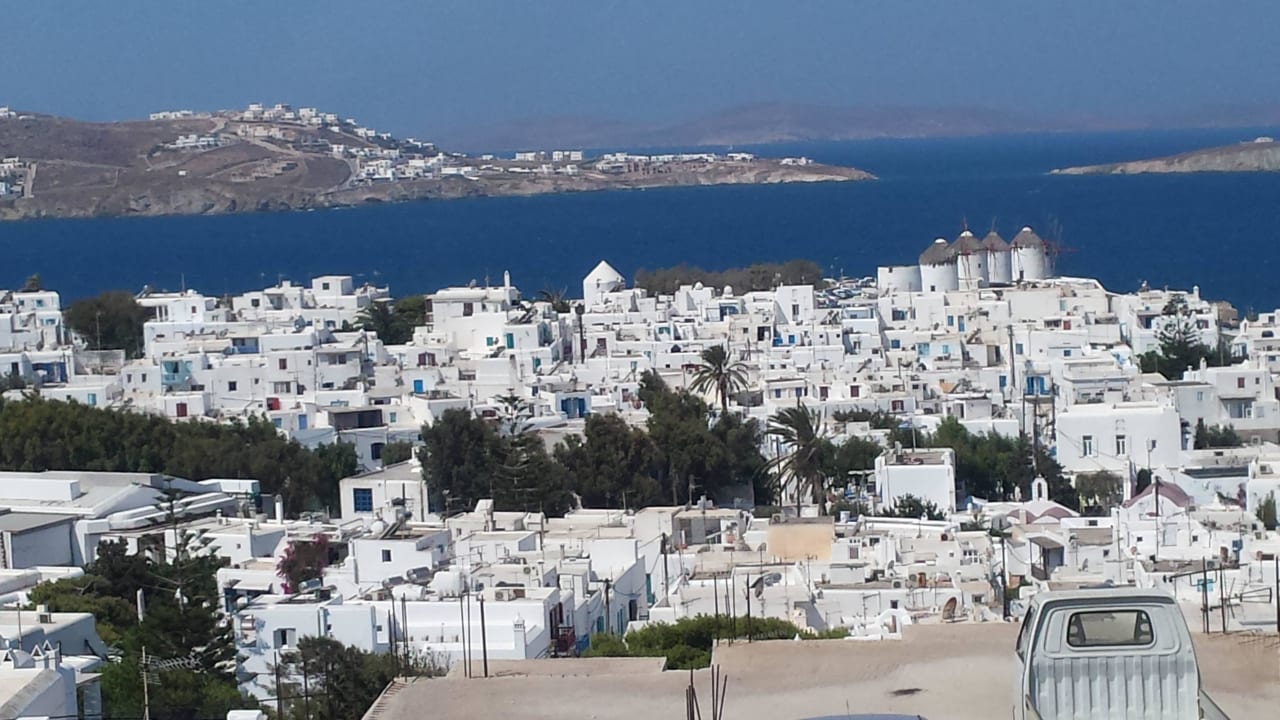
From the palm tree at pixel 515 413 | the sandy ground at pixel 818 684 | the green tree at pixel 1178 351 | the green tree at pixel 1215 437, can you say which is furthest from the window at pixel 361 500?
the sandy ground at pixel 818 684

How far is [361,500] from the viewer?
920 inches

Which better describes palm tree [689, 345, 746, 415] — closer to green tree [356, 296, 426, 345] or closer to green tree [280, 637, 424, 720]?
green tree [356, 296, 426, 345]

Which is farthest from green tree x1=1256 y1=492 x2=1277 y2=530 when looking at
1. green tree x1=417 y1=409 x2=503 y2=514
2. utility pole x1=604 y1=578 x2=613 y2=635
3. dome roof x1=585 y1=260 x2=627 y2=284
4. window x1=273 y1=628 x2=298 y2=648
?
dome roof x1=585 y1=260 x2=627 y2=284

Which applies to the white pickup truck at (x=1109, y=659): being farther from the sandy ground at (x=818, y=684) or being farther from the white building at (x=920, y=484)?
the white building at (x=920, y=484)

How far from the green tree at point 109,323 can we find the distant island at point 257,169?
10474 centimetres

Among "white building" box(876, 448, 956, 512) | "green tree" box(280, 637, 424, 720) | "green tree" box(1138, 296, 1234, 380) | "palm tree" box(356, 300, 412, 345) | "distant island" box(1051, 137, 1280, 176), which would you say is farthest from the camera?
"distant island" box(1051, 137, 1280, 176)

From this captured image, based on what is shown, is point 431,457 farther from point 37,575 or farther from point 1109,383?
point 1109,383

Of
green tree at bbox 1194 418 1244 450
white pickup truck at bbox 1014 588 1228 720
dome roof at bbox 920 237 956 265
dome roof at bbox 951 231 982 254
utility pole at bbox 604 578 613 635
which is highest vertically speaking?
dome roof at bbox 951 231 982 254

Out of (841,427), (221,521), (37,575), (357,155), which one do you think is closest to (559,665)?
(37,575)

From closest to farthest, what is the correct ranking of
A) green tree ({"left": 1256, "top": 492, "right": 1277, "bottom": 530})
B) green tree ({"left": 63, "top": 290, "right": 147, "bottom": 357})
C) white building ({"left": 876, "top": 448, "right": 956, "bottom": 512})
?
green tree ({"left": 1256, "top": 492, "right": 1277, "bottom": 530})
white building ({"left": 876, "top": 448, "right": 956, "bottom": 512})
green tree ({"left": 63, "top": 290, "right": 147, "bottom": 357})

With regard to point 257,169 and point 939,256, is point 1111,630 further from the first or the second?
point 257,169

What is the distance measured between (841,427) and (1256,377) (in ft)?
18.2

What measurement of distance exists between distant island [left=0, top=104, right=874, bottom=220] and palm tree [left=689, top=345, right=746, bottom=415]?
117m

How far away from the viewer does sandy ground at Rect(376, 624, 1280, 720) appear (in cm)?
651
